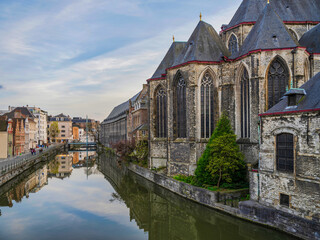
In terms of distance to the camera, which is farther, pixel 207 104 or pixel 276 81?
pixel 207 104

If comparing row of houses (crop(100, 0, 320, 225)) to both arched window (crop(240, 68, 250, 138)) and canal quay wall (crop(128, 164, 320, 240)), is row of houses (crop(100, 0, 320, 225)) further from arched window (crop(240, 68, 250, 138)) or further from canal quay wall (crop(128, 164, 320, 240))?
canal quay wall (crop(128, 164, 320, 240))

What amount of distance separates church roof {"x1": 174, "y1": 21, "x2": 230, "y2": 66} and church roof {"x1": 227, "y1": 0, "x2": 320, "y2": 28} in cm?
329

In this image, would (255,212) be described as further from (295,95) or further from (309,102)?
(295,95)

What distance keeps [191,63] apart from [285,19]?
1012cm

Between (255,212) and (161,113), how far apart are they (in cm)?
1527

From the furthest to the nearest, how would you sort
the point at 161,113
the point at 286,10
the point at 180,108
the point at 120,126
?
the point at 120,126 < the point at 161,113 < the point at 286,10 < the point at 180,108

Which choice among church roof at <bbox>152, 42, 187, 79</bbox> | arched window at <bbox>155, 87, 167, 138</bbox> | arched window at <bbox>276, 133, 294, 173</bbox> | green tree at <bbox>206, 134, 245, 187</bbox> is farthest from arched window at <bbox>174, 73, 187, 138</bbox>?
arched window at <bbox>276, 133, 294, 173</bbox>

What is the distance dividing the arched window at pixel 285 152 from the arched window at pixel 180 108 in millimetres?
10327

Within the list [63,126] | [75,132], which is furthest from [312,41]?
[75,132]

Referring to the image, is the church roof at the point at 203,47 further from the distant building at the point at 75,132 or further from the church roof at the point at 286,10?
the distant building at the point at 75,132

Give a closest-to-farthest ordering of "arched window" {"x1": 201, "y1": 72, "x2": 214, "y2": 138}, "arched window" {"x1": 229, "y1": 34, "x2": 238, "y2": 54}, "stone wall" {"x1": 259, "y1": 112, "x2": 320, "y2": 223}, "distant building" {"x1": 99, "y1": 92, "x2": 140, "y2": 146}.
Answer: "stone wall" {"x1": 259, "y1": 112, "x2": 320, "y2": 223}, "arched window" {"x1": 201, "y1": 72, "x2": 214, "y2": 138}, "arched window" {"x1": 229, "y1": 34, "x2": 238, "y2": 54}, "distant building" {"x1": 99, "y1": 92, "x2": 140, "y2": 146}

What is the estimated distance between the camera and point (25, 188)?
2600cm

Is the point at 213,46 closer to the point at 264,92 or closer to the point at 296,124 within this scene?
the point at 264,92

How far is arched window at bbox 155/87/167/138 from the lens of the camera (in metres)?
27.8
